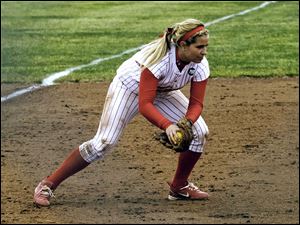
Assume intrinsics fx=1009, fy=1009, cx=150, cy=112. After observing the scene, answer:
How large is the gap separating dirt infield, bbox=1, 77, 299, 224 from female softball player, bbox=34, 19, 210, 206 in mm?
218

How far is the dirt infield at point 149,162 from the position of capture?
6.69m

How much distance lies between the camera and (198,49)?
6234 mm

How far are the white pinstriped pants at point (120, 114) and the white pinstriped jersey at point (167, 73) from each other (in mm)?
69

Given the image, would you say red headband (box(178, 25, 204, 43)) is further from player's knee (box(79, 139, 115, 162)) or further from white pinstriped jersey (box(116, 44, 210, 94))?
player's knee (box(79, 139, 115, 162))

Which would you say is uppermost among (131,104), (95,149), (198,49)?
(198,49)

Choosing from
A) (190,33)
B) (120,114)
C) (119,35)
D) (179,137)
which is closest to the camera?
(179,137)

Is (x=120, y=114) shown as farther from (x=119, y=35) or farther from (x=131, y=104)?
(x=119, y=35)

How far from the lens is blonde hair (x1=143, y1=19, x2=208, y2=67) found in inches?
246

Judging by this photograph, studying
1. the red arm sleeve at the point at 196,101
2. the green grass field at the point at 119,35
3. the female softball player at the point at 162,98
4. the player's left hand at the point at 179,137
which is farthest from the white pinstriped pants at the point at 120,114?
the green grass field at the point at 119,35

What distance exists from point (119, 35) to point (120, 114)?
10.5 metres

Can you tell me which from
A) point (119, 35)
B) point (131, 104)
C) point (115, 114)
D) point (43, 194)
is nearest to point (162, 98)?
point (131, 104)

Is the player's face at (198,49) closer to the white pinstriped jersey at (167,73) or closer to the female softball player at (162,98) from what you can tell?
the female softball player at (162,98)

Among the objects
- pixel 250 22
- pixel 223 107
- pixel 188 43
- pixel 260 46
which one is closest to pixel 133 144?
pixel 223 107

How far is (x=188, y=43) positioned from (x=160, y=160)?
92.9 inches
